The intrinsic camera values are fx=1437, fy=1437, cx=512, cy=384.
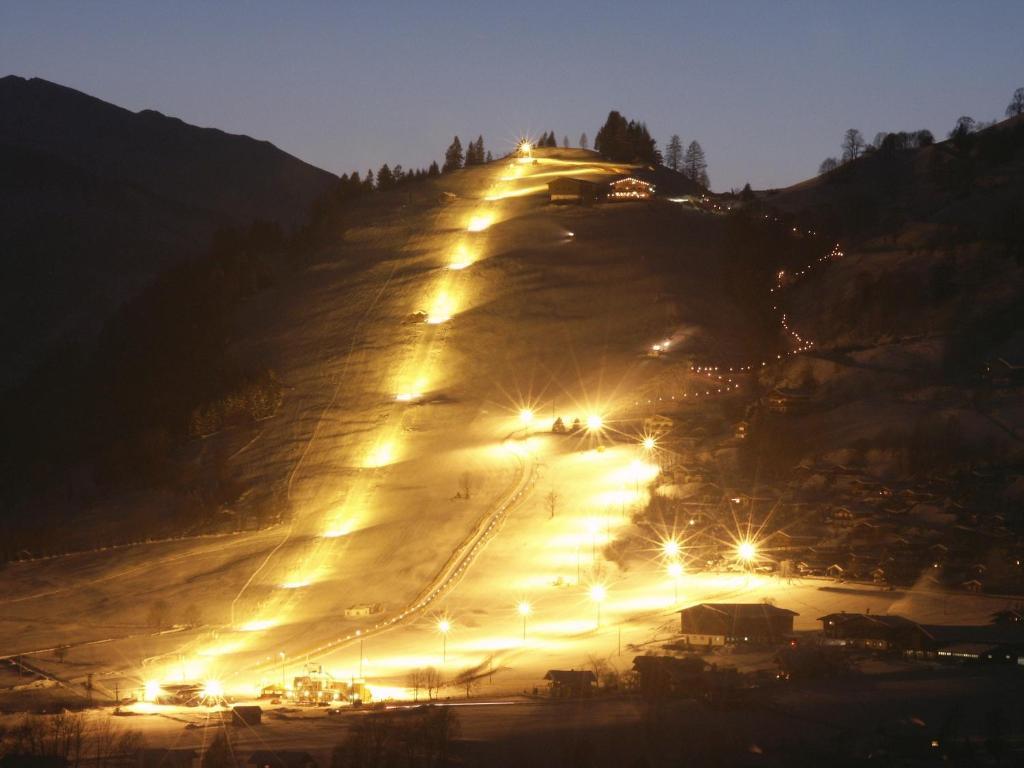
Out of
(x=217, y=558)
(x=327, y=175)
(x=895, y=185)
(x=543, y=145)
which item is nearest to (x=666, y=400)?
(x=217, y=558)

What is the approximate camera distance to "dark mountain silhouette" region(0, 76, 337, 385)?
310ft

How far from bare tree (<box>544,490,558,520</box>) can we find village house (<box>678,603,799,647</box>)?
9.08 meters

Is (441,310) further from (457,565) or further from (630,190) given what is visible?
(457,565)

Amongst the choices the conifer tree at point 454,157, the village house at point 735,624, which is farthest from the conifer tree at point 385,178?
the village house at point 735,624

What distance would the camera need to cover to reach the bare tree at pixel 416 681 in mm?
26703

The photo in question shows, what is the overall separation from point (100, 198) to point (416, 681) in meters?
101

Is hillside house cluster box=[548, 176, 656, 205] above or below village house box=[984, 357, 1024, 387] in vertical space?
above

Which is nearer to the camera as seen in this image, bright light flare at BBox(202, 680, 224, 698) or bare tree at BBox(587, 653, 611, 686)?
bare tree at BBox(587, 653, 611, 686)

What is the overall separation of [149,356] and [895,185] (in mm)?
35713

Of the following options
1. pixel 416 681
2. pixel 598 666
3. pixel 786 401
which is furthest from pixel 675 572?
pixel 786 401

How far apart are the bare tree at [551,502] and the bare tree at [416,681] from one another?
411 inches

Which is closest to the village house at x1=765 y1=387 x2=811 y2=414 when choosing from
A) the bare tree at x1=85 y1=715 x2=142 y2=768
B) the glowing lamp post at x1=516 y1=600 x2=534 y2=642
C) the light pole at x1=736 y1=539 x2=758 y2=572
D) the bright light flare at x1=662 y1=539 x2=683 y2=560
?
the light pole at x1=736 y1=539 x2=758 y2=572

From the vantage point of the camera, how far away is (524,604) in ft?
107

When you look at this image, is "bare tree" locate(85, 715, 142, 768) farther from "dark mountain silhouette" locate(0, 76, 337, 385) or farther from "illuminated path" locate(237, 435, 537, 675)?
"dark mountain silhouette" locate(0, 76, 337, 385)
